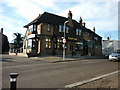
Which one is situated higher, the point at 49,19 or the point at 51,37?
the point at 49,19

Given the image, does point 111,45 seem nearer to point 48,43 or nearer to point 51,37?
point 51,37

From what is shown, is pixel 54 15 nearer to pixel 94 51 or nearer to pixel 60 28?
pixel 60 28

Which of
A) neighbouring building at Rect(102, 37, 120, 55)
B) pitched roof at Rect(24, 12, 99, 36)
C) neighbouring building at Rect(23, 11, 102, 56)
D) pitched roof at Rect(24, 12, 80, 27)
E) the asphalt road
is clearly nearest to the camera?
the asphalt road

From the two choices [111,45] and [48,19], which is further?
[111,45]

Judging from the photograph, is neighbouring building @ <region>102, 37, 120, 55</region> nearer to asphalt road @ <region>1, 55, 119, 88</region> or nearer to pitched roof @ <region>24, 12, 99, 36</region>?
pitched roof @ <region>24, 12, 99, 36</region>

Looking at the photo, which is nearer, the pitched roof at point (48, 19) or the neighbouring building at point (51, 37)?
the neighbouring building at point (51, 37)

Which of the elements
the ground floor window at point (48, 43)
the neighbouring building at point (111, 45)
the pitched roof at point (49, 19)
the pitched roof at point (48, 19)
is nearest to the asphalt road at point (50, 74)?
the ground floor window at point (48, 43)

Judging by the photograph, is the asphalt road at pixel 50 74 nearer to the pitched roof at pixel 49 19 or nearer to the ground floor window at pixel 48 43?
the ground floor window at pixel 48 43

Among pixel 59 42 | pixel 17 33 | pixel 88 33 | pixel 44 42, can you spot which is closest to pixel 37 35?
pixel 44 42

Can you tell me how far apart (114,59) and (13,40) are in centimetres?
4629

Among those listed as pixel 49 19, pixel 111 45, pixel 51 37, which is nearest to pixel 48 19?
pixel 49 19

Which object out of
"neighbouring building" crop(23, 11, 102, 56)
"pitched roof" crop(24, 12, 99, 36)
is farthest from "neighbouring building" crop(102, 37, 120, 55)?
"pitched roof" crop(24, 12, 99, 36)

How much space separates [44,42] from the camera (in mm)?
27812

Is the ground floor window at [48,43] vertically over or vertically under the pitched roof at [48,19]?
under
